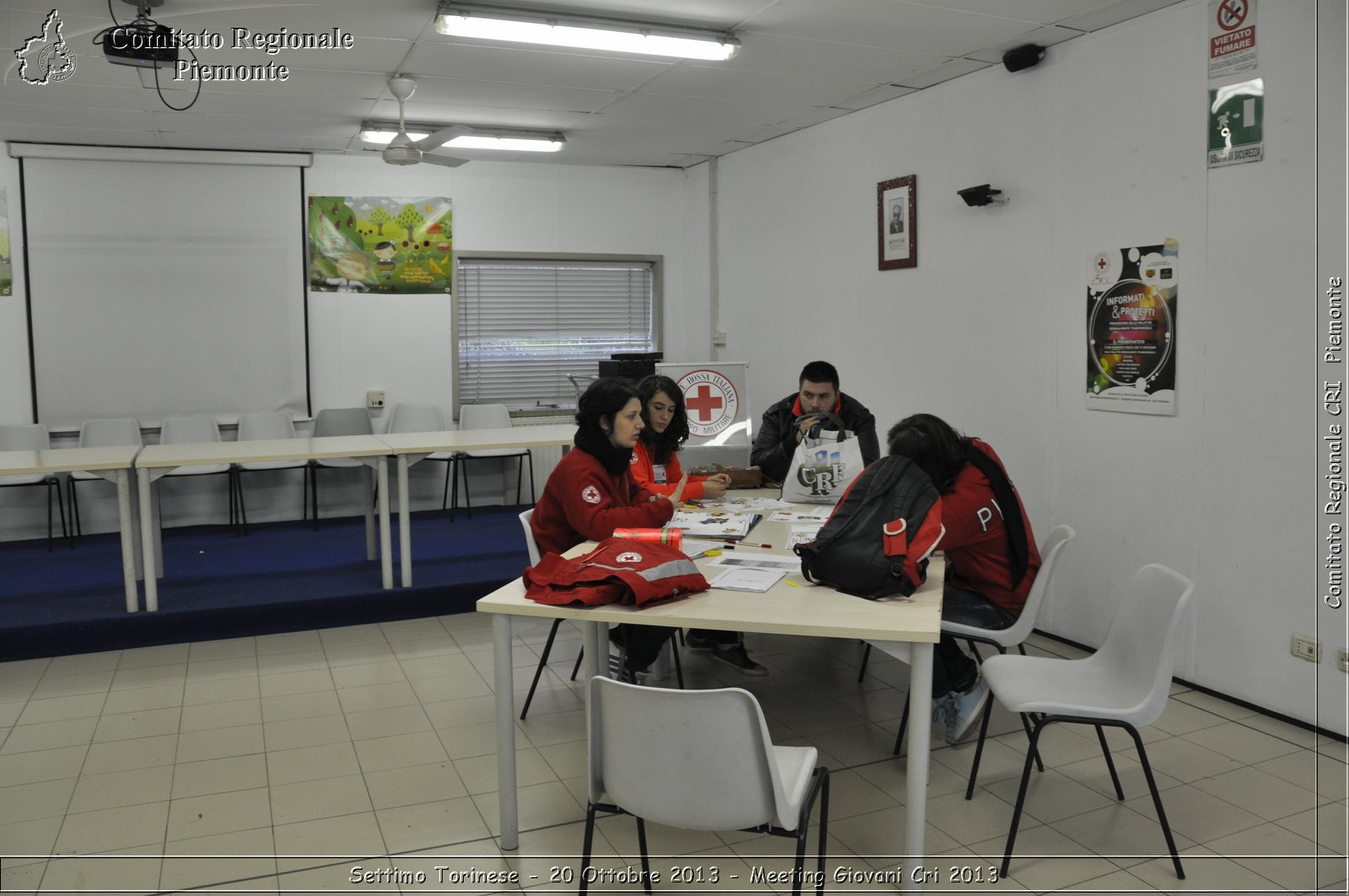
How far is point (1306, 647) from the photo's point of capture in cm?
361

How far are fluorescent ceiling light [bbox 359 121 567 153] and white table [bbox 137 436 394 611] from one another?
6.41ft

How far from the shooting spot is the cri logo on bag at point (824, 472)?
13.1 feet

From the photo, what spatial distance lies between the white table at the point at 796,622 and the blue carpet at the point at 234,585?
257cm

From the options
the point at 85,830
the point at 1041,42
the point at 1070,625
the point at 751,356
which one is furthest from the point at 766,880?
the point at 751,356

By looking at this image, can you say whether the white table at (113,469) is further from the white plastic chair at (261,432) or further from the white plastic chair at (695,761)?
the white plastic chair at (695,761)

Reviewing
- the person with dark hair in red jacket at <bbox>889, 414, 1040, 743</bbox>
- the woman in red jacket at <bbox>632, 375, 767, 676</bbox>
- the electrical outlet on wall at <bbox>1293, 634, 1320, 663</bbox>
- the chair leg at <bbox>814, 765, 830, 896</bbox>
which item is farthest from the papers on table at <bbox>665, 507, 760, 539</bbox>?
the electrical outlet on wall at <bbox>1293, 634, 1320, 663</bbox>

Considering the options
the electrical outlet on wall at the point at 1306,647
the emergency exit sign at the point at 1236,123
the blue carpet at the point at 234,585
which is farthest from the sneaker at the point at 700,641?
the emergency exit sign at the point at 1236,123

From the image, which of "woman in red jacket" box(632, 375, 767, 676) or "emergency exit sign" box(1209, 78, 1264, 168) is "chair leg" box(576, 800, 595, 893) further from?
"emergency exit sign" box(1209, 78, 1264, 168)

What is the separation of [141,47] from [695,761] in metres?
3.27

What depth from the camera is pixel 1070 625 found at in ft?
15.5

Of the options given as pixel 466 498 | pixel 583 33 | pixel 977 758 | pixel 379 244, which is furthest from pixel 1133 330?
pixel 379 244

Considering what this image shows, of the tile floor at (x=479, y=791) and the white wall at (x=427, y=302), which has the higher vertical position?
the white wall at (x=427, y=302)

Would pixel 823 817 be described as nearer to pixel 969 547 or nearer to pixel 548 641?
pixel 969 547

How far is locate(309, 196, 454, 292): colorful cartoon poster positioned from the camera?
7.36 meters
